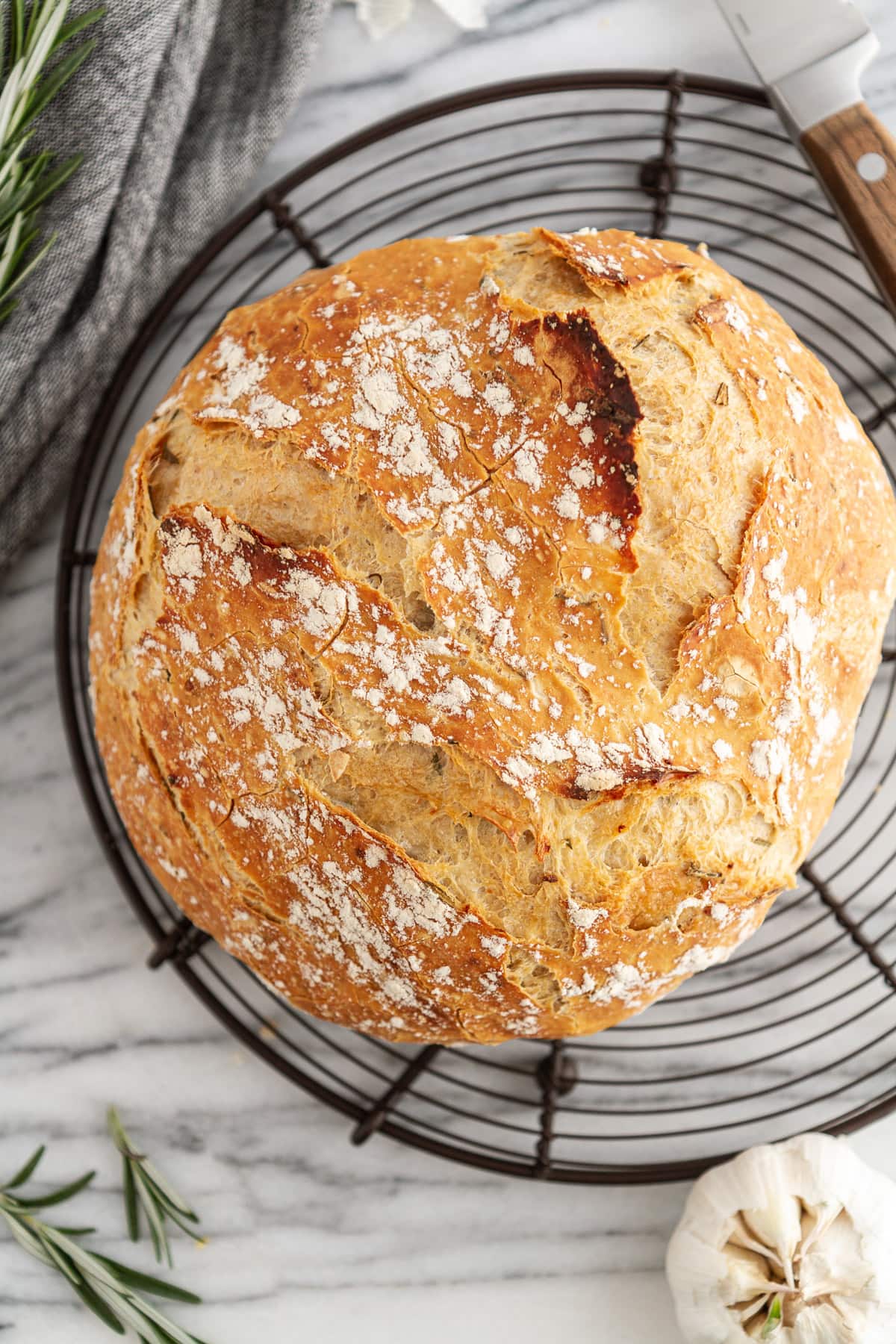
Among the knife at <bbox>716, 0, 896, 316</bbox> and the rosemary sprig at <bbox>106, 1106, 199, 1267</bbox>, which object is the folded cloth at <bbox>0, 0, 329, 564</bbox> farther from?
the rosemary sprig at <bbox>106, 1106, 199, 1267</bbox>

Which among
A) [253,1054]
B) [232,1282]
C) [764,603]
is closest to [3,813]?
[253,1054]

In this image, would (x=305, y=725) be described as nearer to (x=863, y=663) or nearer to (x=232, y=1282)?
(x=863, y=663)

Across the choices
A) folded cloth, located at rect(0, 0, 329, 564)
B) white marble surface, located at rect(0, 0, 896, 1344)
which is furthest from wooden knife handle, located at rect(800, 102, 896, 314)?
folded cloth, located at rect(0, 0, 329, 564)

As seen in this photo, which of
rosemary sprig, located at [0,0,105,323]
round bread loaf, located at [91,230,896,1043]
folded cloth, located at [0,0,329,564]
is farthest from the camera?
folded cloth, located at [0,0,329,564]

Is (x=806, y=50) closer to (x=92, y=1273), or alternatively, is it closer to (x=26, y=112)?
(x=26, y=112)

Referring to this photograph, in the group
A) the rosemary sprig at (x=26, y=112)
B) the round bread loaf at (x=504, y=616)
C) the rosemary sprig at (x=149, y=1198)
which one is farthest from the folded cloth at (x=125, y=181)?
the rosemary sprig at (x=149, y=1198)

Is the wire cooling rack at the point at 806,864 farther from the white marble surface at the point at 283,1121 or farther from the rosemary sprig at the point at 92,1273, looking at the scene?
the rosemary sprig at the point at 92,1273

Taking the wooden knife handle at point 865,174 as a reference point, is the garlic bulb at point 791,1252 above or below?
below
